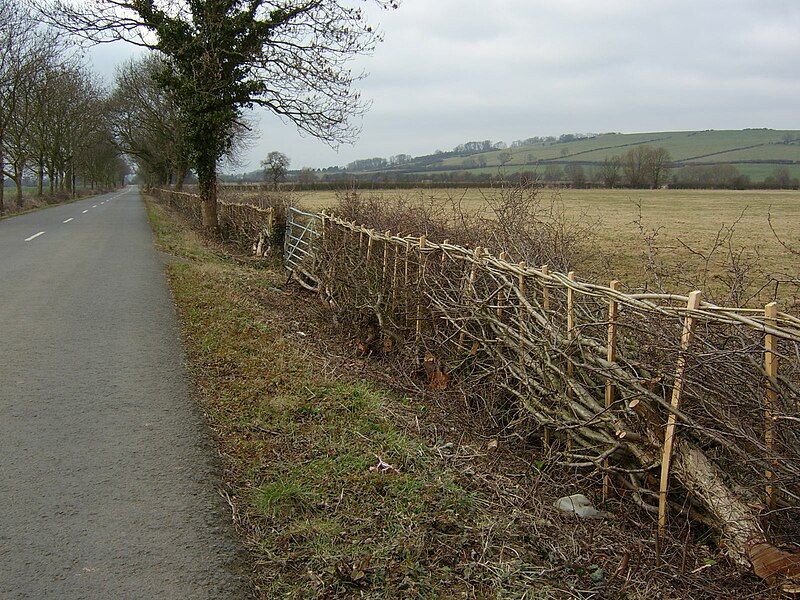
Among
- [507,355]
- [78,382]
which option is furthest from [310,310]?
[507,355]

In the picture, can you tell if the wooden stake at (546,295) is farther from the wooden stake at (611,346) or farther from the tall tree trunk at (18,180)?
the tall tree trunk at (18,180)

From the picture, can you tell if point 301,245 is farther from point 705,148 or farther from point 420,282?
point 705,148

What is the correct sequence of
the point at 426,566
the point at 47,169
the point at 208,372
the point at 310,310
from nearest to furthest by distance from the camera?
the point at 426,566 → the point at 208,372 → the point at 310,310 → the point at 47,169

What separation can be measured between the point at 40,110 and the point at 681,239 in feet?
107

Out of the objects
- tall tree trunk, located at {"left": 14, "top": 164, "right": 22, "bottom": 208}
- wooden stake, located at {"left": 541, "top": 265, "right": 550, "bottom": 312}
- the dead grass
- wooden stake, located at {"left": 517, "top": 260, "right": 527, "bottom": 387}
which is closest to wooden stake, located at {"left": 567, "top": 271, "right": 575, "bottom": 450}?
wooden stake, located at {"left": 541, "top": 265, "right": 550, "bottom": 312}

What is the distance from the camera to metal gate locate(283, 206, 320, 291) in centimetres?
1210

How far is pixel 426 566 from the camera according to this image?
343 cm

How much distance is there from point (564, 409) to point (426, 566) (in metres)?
1.94

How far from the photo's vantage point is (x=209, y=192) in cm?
2173

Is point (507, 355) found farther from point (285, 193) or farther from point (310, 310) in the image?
point (285, 193)

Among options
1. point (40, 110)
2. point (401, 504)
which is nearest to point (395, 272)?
point (401, 504)

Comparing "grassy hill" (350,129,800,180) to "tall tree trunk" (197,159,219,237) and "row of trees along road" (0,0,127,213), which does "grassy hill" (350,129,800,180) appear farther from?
"tall tree trunk" (197,159,219,237)

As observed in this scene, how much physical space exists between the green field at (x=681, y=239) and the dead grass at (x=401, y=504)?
1.94m

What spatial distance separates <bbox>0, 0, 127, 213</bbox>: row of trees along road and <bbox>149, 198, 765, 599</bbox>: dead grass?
18.1 meters
